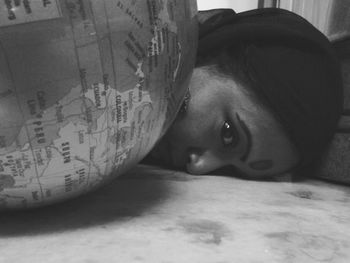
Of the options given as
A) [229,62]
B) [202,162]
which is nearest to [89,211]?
[202,162]

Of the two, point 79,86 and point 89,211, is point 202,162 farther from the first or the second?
point 79,86

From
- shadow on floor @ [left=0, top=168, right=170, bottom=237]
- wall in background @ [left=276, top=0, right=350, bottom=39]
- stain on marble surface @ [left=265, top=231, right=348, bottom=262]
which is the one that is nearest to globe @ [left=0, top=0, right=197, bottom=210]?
shadow on floor @ [left=0, top=168, right=170, bottom=237]

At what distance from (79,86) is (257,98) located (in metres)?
0.61

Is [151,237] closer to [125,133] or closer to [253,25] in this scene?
[125,133]

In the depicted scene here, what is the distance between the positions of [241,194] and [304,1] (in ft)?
4.45

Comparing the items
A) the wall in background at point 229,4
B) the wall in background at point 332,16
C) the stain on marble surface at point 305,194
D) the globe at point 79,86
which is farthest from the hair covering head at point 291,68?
the wall in background at point 229,4

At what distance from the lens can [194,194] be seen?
96cm

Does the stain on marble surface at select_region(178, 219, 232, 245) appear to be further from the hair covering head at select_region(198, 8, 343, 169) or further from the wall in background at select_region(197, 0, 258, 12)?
the wall in background at select_region(197, 0, 258, 12)

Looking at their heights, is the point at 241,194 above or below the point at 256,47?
below

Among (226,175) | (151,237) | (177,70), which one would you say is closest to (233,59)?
(226,175)

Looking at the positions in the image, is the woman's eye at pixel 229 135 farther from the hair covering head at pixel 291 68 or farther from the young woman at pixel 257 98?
the hair covering head at pixel 291 68

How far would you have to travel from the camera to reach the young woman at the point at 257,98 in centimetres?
109

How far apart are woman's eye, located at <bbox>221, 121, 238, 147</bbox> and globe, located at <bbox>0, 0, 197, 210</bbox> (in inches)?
16.6

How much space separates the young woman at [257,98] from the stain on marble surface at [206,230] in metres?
0.38
